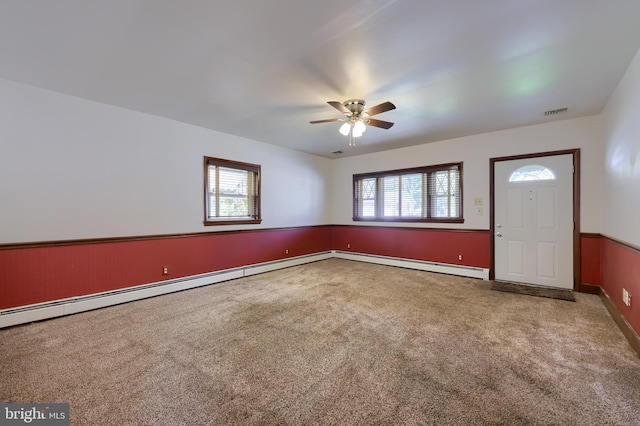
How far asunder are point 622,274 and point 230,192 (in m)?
5.51

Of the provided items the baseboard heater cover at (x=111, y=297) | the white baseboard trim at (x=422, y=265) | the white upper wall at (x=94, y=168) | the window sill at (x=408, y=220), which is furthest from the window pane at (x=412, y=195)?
the white upper wall at (x=94, y=168)

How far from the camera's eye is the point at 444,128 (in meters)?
4.58

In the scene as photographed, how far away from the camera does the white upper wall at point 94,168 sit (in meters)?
2.99

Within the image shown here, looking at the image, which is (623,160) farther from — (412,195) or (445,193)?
(412,195)

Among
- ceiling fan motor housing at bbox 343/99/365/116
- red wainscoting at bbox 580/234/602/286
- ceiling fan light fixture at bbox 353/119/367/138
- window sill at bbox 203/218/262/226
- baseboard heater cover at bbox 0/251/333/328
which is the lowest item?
baseboard heater cover at bbox 0/251/333/328

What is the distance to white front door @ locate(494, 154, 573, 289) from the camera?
4188 millimetres

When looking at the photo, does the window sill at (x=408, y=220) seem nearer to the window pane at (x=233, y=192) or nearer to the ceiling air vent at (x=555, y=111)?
the ceiling air vent at (x=555, y=111)

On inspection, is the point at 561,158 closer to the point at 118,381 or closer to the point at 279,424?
the point at 279,424

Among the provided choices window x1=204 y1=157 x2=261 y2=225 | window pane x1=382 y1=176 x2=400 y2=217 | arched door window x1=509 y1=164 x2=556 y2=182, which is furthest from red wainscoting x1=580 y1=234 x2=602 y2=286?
window x1=204 y1=157 x2=261 y2=225

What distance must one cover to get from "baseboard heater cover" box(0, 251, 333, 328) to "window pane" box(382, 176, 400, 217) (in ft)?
10.1

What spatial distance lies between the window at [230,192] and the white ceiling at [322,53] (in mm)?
1295

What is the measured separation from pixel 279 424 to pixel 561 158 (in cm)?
524

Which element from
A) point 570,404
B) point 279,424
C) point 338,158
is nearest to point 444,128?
point 338,158

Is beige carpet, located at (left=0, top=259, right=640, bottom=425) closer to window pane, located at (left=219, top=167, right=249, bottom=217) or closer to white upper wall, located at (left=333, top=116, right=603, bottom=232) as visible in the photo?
white upper wall, located at (left=333, top=116, right=603, bottom=232)
